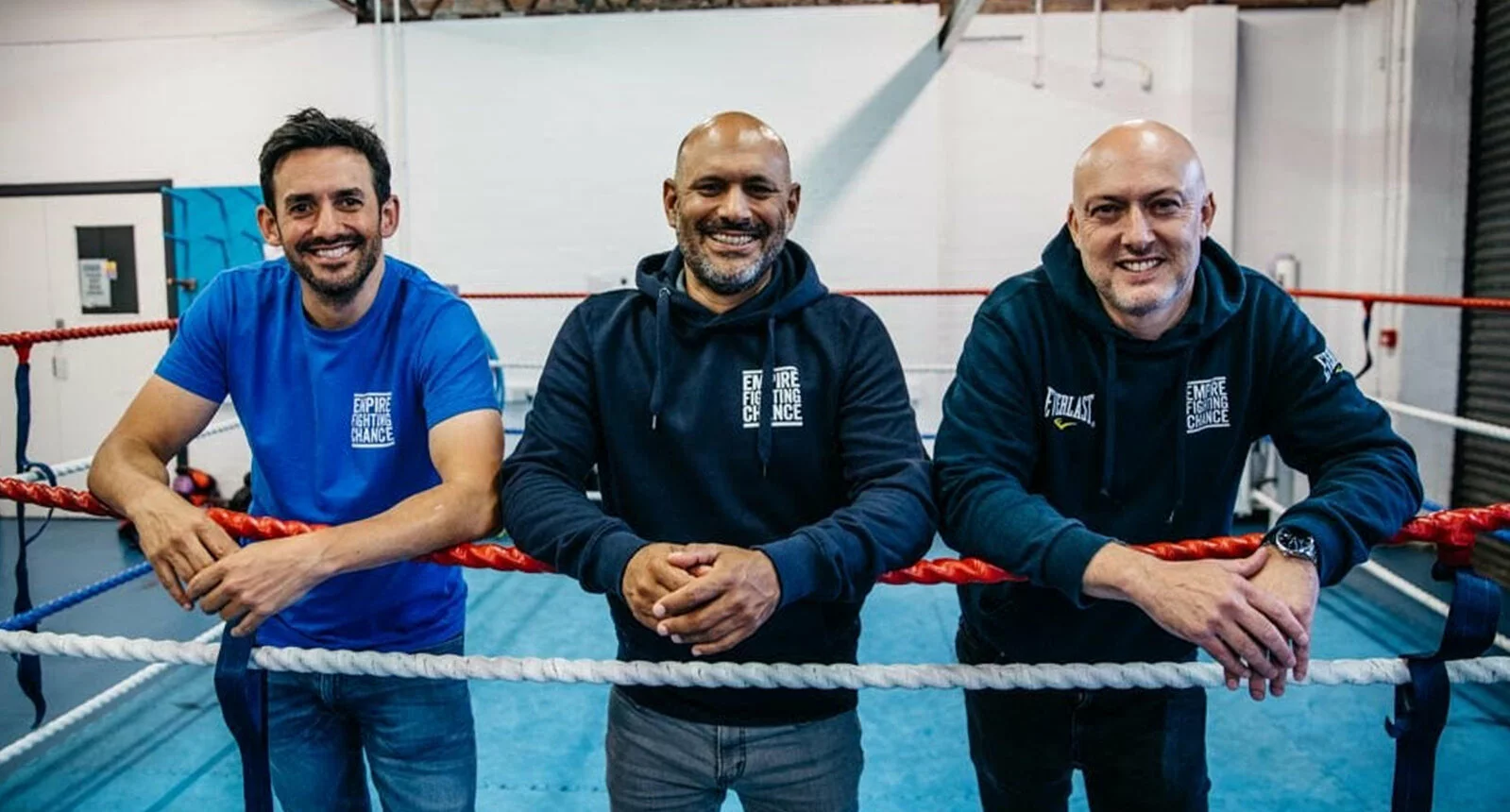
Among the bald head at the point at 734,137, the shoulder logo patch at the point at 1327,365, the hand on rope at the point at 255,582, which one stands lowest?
the hand on rope at the point at 255,582

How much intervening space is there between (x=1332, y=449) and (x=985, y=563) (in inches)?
20.5

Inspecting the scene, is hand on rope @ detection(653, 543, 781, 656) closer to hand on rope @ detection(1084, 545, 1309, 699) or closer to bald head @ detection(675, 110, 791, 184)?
hand on rope @ detection(1084, 545, 1309, 699)

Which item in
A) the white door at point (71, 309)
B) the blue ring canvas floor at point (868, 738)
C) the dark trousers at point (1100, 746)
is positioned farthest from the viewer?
the white door at point (71, 309)

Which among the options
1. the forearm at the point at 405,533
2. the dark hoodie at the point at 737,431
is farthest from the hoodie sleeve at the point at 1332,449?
the forearm at the point at 405,533

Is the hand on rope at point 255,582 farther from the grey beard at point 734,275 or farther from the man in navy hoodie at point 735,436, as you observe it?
the grey beard at point 734,275

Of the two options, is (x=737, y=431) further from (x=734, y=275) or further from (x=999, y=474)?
(x=999, y=474)

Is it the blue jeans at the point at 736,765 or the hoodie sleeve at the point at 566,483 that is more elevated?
the hoodie sleeve at the point at 566,483

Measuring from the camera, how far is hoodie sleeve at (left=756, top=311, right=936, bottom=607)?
1090mm

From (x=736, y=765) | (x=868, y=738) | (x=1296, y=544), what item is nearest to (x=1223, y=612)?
(x=1296, y=544)

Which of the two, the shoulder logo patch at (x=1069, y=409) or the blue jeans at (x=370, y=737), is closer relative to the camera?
the shoulder logo patch at (x=1069, y=409)

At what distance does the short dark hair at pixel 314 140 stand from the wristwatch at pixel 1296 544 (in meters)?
1.28

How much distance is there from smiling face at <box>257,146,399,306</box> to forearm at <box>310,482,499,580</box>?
0.40m

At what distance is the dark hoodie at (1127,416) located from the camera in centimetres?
127

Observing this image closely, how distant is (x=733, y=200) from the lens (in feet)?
4.16
